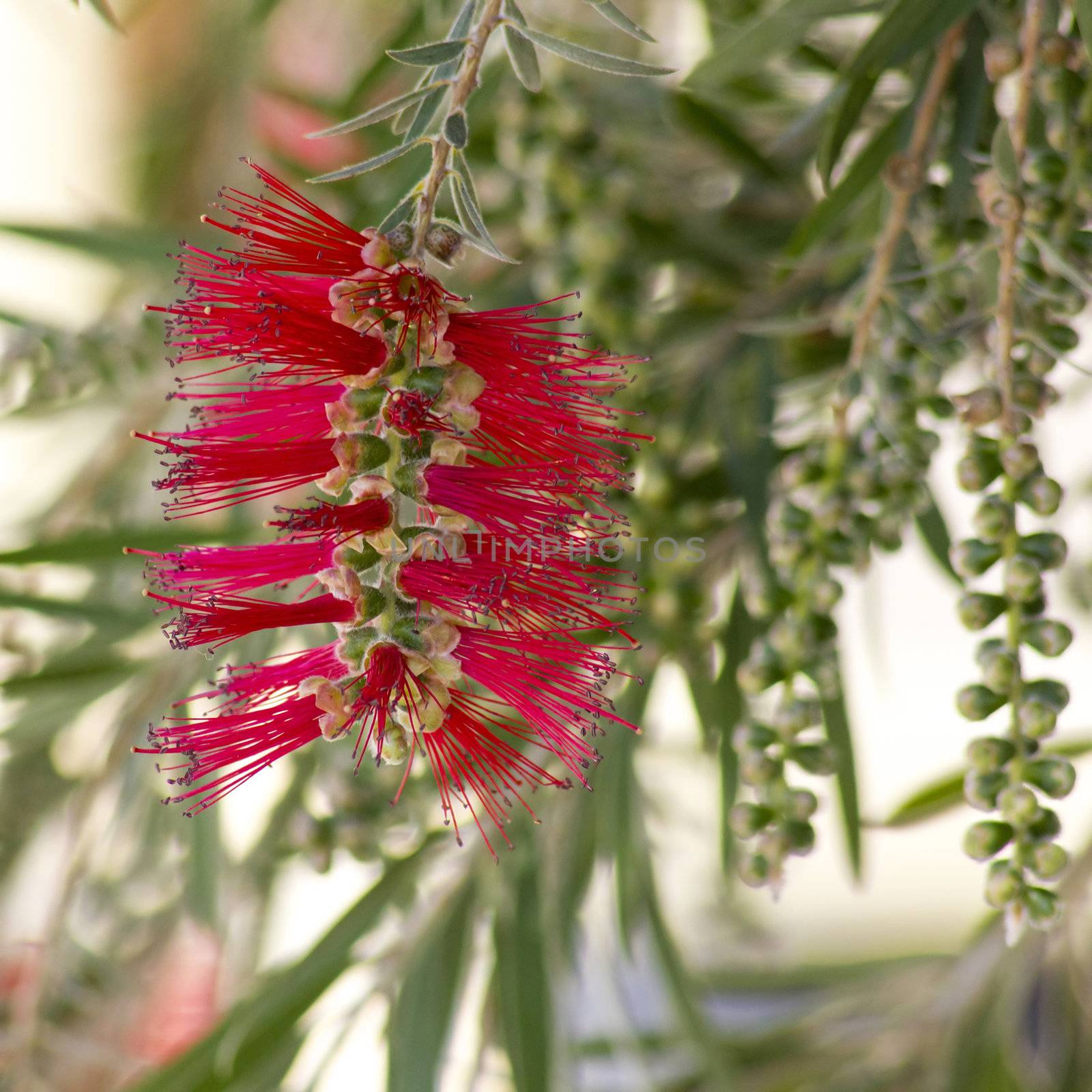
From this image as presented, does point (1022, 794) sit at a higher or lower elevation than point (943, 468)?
lower

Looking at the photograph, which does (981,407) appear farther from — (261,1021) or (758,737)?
(261,1021)

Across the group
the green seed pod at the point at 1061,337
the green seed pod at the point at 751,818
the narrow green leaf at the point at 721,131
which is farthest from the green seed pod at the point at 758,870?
the narrow green leaf at the point at 721,131

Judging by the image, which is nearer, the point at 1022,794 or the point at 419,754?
the point at 1022,794

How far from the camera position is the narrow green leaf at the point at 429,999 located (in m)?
0.56

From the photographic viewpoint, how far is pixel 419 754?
0.53m

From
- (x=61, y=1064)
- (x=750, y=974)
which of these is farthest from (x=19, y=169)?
(x=750, y=974)

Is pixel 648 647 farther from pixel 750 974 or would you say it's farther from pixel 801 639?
pixel 750 974

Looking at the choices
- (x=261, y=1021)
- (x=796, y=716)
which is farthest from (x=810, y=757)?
(x=261, y=1021)

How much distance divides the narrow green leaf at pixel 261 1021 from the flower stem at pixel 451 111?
39cm

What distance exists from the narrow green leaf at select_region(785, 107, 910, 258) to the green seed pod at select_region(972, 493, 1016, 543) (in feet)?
0.50

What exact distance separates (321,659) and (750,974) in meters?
0.90

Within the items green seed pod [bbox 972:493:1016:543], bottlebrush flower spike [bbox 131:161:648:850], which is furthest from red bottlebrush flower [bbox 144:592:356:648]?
green seed pod [bbox 972:493:1016:543]

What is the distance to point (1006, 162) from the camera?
0.38 meters

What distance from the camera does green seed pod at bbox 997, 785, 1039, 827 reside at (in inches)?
13.9
